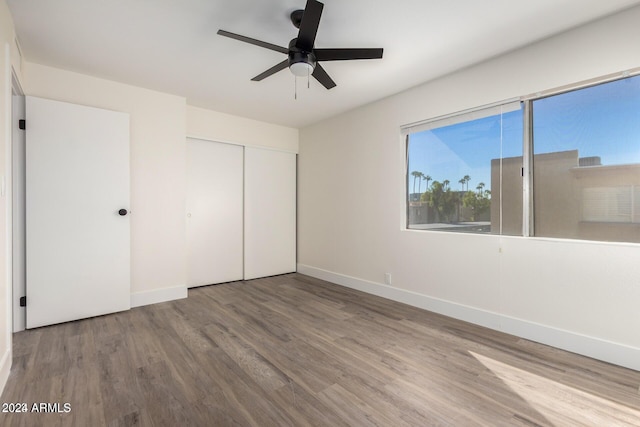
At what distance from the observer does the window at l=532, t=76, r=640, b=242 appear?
214cm

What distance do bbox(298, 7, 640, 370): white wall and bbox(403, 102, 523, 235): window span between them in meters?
0.13

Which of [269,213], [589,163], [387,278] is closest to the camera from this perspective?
[589,163]

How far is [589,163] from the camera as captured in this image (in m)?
2.31

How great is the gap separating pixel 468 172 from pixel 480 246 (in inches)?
30.6

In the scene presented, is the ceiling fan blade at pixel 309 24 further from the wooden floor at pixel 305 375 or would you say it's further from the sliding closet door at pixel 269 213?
the sliding closet door at pixel 269 213

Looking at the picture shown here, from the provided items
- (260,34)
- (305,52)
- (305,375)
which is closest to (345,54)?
(305,52)

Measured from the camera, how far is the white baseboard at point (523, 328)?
211cm

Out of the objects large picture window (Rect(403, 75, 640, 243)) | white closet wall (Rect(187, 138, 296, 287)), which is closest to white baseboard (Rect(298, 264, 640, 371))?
large picture window (Rect(403, 75, 640, 243))

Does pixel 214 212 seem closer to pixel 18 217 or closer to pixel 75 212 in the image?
pixel 75 212

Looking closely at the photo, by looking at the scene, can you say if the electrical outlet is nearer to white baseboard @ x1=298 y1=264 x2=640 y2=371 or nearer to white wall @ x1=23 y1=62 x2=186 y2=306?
white baseboard @ x1=298 y1=264 x2=640 y2=371

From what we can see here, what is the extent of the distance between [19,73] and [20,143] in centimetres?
62

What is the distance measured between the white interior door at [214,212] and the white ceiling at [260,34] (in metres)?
1.15

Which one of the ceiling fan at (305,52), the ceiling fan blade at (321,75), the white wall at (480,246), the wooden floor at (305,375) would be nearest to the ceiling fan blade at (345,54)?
the ceiling fan at (305,52)

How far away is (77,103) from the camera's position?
10.1ft
